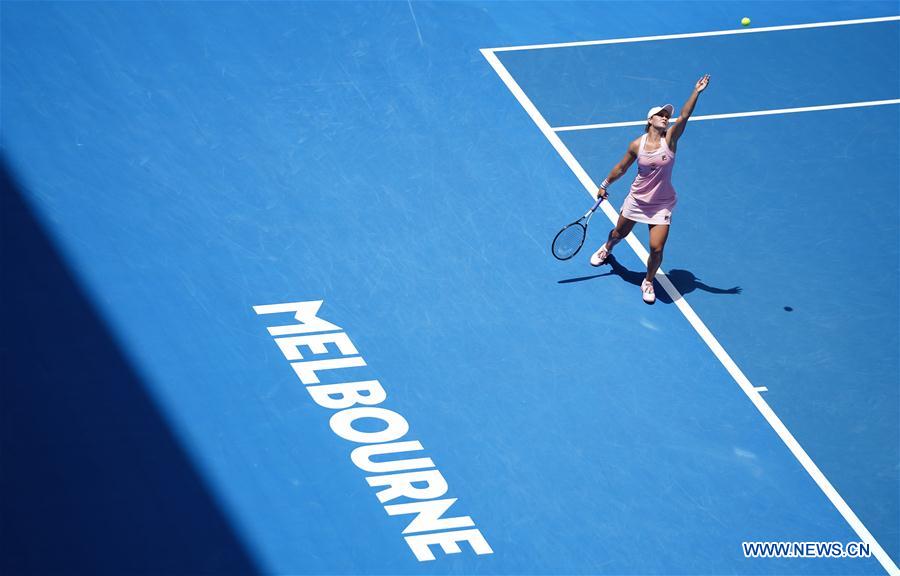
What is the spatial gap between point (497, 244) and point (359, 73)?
11.2 feet

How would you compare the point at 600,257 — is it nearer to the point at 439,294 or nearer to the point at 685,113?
the point at 439,294

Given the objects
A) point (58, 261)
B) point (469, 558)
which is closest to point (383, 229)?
point (58, 261)

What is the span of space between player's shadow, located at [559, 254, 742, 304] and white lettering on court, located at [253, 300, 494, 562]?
253 cm

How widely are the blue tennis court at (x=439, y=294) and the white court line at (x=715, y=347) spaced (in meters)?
0.04

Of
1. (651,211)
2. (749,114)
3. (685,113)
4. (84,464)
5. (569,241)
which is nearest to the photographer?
(84,464)

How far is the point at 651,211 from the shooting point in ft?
37.5

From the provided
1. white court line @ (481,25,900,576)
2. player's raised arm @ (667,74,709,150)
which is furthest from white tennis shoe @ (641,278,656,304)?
player's raised arm @ (667,74,709,150)

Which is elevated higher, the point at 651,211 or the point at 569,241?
the point at 569,241

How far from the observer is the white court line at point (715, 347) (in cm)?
1002

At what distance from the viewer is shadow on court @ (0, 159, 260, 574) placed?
9281 mm

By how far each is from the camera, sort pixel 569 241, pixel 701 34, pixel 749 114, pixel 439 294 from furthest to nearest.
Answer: pixel 701 34, pixel 749 114, pixel 569 241, pixel 439 294

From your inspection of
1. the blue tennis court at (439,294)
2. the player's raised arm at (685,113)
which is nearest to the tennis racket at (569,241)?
the blue tennis court at (439,294)

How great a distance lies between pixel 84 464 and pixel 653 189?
574 cm

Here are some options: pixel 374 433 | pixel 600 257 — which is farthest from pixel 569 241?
pixel 374 433
